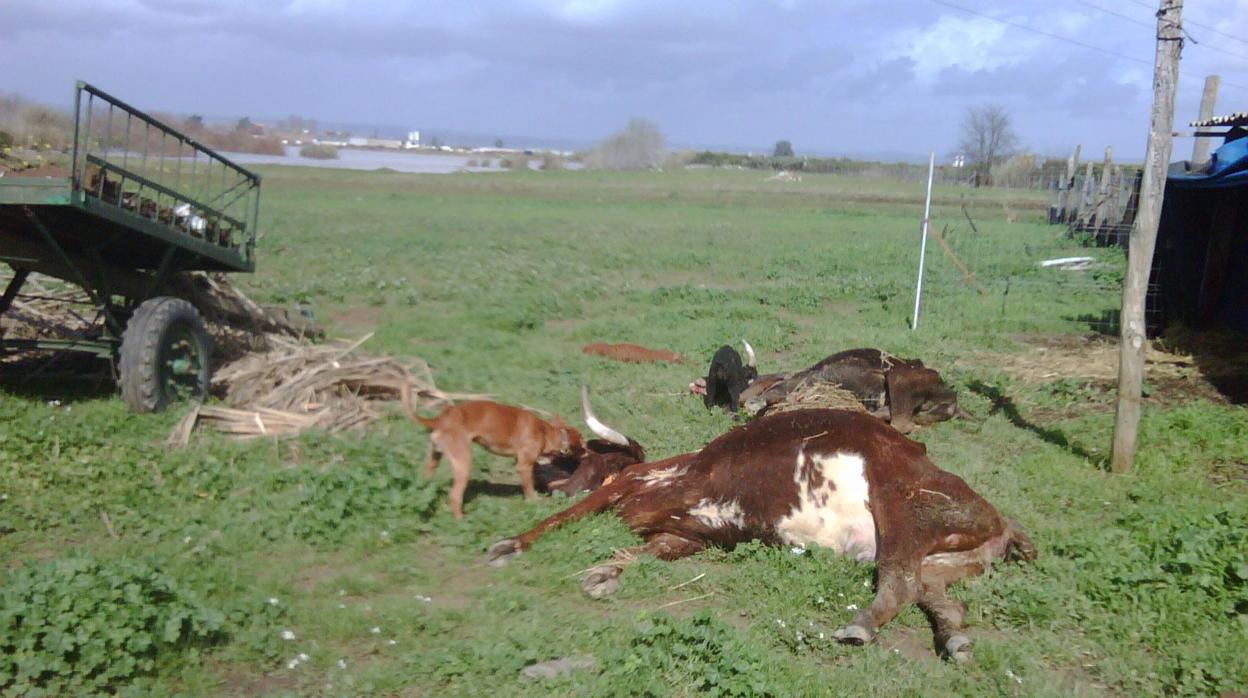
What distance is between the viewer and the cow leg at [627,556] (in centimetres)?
565

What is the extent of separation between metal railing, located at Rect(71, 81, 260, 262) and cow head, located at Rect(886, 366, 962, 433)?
6370mm


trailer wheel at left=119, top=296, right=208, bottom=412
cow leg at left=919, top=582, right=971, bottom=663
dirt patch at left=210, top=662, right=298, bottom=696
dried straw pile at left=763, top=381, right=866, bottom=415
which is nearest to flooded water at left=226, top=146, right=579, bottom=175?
trailer wheel at left=119, top=296, right=208, bottom=412

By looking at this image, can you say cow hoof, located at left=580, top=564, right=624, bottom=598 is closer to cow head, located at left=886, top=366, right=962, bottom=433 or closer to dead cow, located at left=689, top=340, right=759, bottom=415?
dead cow, located at left=689, top=340, right=759, bottom=415

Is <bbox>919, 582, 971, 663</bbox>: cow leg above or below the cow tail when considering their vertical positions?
below

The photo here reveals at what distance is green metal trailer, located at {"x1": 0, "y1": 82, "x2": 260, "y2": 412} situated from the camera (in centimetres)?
741

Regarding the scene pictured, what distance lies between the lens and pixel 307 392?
888 cm

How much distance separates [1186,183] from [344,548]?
10.8 m

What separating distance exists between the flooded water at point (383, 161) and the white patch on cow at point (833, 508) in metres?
41.4

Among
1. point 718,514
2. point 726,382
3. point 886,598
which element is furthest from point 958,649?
point 726,382

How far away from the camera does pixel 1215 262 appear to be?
13.1 m

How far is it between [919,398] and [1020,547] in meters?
3.46

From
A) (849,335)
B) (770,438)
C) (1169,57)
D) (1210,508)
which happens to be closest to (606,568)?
(770,438)

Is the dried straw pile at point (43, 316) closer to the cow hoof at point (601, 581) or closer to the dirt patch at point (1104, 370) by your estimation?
the cow hoof at point (601, 581)

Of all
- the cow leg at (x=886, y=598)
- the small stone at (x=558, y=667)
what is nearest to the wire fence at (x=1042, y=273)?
the cow leg at (x=886, y=598)
